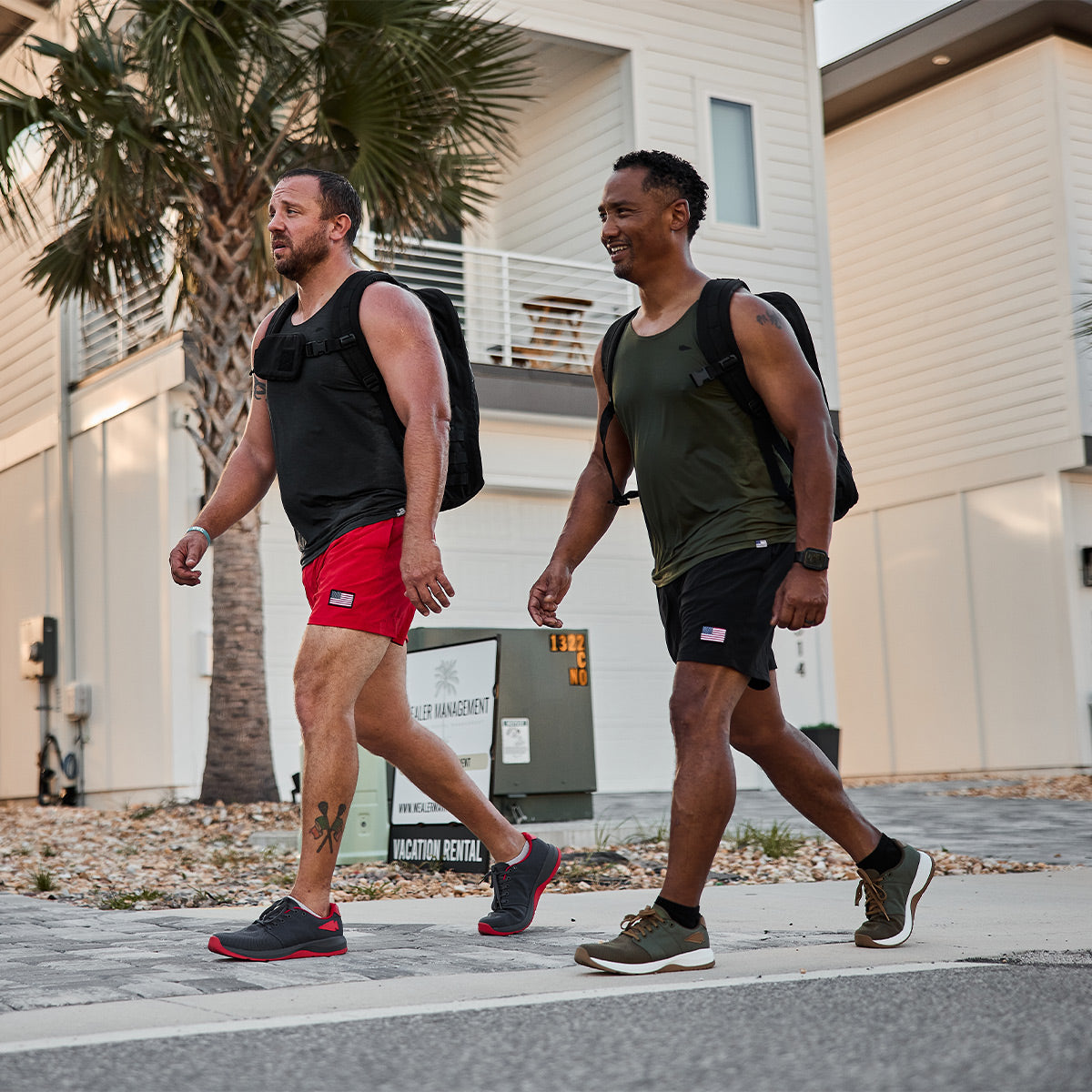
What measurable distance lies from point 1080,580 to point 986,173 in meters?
4.90

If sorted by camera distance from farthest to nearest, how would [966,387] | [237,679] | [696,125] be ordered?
[966,387], [696,125], [237,679]

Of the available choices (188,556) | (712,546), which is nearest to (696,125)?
(188,556)

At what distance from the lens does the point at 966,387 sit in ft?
59.0

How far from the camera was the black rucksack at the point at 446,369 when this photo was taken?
3949 mm

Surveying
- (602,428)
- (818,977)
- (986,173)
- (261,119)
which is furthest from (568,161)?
(818,977)

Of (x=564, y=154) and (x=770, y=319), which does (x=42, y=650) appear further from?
(x=770, y=319)

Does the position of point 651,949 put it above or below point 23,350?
below

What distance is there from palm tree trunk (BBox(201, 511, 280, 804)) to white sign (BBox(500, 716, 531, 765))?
3.47 m

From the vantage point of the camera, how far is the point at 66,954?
149 inches

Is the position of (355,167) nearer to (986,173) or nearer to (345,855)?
(345,855)

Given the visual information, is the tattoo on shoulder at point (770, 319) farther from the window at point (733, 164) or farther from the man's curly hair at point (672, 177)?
the window at point (733, 164)

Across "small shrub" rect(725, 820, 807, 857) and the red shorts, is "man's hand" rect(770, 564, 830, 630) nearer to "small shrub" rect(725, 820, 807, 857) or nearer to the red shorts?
the red shorts

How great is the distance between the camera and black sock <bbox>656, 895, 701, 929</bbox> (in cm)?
326

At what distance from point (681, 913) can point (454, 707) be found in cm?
345
